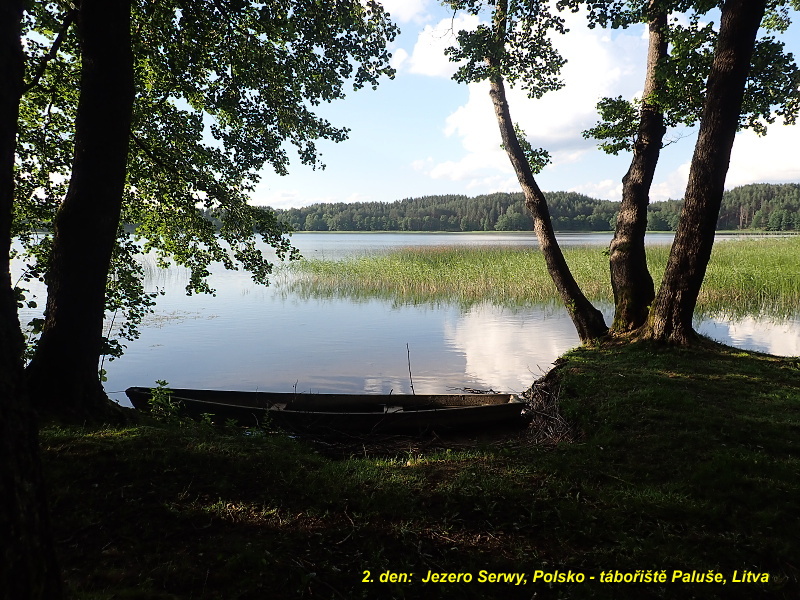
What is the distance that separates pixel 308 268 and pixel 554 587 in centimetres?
2786

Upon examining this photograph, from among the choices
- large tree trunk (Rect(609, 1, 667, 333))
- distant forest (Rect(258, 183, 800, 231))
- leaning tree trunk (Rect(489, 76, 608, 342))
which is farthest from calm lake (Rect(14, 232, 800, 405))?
distant forest (Rect(258, 183, 800, 231))

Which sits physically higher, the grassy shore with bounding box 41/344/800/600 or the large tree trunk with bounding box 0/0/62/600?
the large tree trunk with bounding box 0/0/62/600

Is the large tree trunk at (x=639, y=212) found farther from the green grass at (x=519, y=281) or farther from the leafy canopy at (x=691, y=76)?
the green grass at (x=519, y=281)

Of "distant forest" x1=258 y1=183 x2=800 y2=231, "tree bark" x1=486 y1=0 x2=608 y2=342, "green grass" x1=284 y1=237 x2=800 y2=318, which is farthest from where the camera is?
"distant forest" x1=258 y1=183 x2=800 y2=231

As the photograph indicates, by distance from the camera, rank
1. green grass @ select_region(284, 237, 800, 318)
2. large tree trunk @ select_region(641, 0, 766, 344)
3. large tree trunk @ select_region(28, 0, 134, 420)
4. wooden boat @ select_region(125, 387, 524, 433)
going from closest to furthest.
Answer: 1. large tree trunk @ select_region(28, 0, 134, 420)
2. wooden boat @ select_region(125, 387, 524, 433)
3. large tree trunk @ select_region(641, 0, 766, 344)
4. green grass @ select_region(284, 237, 800, 318)

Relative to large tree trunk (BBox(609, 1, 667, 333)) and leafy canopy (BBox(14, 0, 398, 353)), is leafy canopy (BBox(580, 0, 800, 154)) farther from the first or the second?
leafy canopy (BBox(14, 0, 398, 353))

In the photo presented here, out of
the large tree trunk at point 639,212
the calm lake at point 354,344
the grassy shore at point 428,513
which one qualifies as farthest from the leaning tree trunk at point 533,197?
the grassy shore at point 428,513

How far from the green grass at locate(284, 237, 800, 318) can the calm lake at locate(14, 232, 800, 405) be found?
1.62m

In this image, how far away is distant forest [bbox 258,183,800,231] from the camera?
112 meters

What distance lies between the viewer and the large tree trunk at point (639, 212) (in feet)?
33.2

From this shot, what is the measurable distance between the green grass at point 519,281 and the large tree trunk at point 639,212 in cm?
943

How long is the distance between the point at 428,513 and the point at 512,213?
118 metres

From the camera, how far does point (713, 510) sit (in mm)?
3801

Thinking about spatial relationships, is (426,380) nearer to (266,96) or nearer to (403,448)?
(403,448)
